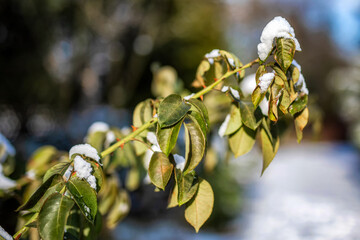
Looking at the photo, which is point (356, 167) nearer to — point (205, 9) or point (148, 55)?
point (205, 9)

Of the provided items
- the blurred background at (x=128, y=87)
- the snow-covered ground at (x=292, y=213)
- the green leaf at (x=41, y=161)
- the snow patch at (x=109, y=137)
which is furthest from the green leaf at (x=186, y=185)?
the blurred background at (x=128, y=87)

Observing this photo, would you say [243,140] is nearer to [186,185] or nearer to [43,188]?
[186,185]

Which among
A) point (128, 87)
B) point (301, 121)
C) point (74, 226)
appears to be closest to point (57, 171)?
point (74, 226)

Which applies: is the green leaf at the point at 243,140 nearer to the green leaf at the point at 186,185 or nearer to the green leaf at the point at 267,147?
the green leaf at the point at 267,147

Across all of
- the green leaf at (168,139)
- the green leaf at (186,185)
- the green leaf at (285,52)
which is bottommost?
the green leaf at (186,185)

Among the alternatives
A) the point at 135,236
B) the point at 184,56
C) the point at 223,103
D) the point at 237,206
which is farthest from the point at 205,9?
the point at 223,103

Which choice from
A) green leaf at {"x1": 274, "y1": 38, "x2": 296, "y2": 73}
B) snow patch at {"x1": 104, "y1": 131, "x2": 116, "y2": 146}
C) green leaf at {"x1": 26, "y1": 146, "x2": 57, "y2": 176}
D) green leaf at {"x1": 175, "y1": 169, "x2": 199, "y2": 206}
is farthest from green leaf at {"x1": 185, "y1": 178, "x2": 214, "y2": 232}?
green leaf at {"x1": 26, "y1": 146, "x2": 57, "y2": 176}
